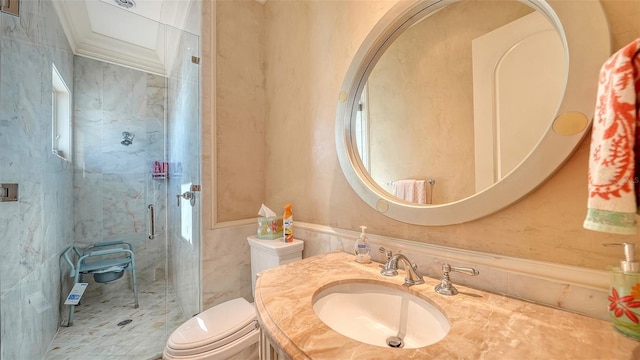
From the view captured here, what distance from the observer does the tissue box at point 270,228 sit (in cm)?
146

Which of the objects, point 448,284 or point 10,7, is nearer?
point 448,284

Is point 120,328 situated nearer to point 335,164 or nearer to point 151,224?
point 151,224

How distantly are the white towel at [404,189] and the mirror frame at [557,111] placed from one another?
22 mm

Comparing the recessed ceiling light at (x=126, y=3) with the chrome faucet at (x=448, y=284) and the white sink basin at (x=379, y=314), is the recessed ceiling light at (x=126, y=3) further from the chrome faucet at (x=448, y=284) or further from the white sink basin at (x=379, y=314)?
the chrome faucet at (x=448, y=284)

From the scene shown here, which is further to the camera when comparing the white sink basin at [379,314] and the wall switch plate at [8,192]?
the wall switch plate at [8,192]

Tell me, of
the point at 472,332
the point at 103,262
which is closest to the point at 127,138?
the point at 103,262

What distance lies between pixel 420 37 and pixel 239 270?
5.22ft

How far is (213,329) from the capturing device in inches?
43.4

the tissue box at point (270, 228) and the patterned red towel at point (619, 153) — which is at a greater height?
the patterned red towel at point (619, 153)

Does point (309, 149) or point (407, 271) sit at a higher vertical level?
point (309, 149)

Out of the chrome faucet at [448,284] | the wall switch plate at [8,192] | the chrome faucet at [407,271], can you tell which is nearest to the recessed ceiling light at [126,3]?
the wall switch plate at [8,192]

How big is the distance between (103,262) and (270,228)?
1.66 meters

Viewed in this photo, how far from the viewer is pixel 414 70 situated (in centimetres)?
96

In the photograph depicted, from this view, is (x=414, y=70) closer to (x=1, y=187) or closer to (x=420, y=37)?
(x=420, y=37)
